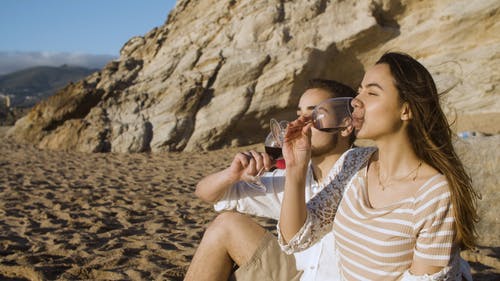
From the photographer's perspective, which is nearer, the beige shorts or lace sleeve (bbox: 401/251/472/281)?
lace sleeve (bbox: 401/251/472/281)

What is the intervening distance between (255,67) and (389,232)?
10.5m

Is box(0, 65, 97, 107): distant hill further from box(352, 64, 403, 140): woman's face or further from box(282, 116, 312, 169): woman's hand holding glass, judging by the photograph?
box(352, 64, 403, 140): woman's face

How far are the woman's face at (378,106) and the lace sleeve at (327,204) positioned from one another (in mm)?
309

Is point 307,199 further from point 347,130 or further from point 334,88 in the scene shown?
point 334,88

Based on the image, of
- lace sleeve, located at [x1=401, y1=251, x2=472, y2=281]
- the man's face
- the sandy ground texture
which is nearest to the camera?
lace sleeve, located at [x1=401, y1=251, x2=472, y2=281]

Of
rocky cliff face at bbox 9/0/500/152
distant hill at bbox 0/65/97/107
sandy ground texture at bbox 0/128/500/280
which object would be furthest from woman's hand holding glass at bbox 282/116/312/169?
distant hill at bbox 0/65/97/107

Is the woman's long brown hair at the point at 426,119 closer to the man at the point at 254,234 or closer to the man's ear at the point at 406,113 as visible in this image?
the man's ear at the point at 406,113

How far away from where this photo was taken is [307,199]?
2.54 metres

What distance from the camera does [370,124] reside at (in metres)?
1.97

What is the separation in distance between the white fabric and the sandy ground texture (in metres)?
1.14

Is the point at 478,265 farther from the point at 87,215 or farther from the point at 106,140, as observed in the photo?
the point at 106,140

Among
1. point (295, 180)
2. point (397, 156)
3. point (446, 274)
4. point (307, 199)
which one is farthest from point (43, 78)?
point (446, 274)

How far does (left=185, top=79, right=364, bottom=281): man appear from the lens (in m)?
2.29

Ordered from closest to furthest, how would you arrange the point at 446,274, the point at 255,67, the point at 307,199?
the point at 446,274 < the point at 307,199 < the point at 255,67
